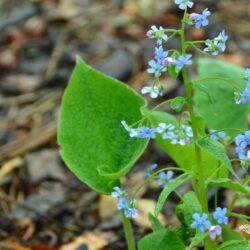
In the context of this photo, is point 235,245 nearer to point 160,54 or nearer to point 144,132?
point 144,132

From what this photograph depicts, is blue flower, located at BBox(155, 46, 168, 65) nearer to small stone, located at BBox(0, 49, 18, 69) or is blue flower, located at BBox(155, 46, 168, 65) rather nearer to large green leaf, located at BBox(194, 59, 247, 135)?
large green leaf, located at BBox(194, 59, 247, 135)

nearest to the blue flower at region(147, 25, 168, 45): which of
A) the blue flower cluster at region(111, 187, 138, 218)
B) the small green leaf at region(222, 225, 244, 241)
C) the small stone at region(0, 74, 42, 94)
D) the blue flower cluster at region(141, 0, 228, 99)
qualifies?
the blue flower cluster at region(141, 0, 228, 99)

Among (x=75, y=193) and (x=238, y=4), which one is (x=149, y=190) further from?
(x=238, y=4)

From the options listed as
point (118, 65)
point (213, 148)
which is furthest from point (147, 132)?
point (118, 65)

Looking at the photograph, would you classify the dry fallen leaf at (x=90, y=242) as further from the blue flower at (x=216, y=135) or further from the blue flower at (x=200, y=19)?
the blue flower at (x=200, y=19)

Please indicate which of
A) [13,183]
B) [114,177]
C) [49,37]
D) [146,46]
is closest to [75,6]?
[49,37]

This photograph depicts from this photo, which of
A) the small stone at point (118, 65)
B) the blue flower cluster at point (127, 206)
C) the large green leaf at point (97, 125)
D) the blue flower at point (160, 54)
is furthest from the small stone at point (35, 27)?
the blue flower at point (160, 54)

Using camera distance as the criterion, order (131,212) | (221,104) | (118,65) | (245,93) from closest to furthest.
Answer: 1. (245,93)
2. (131,212)
3. (221,104)
4. (118,65)
